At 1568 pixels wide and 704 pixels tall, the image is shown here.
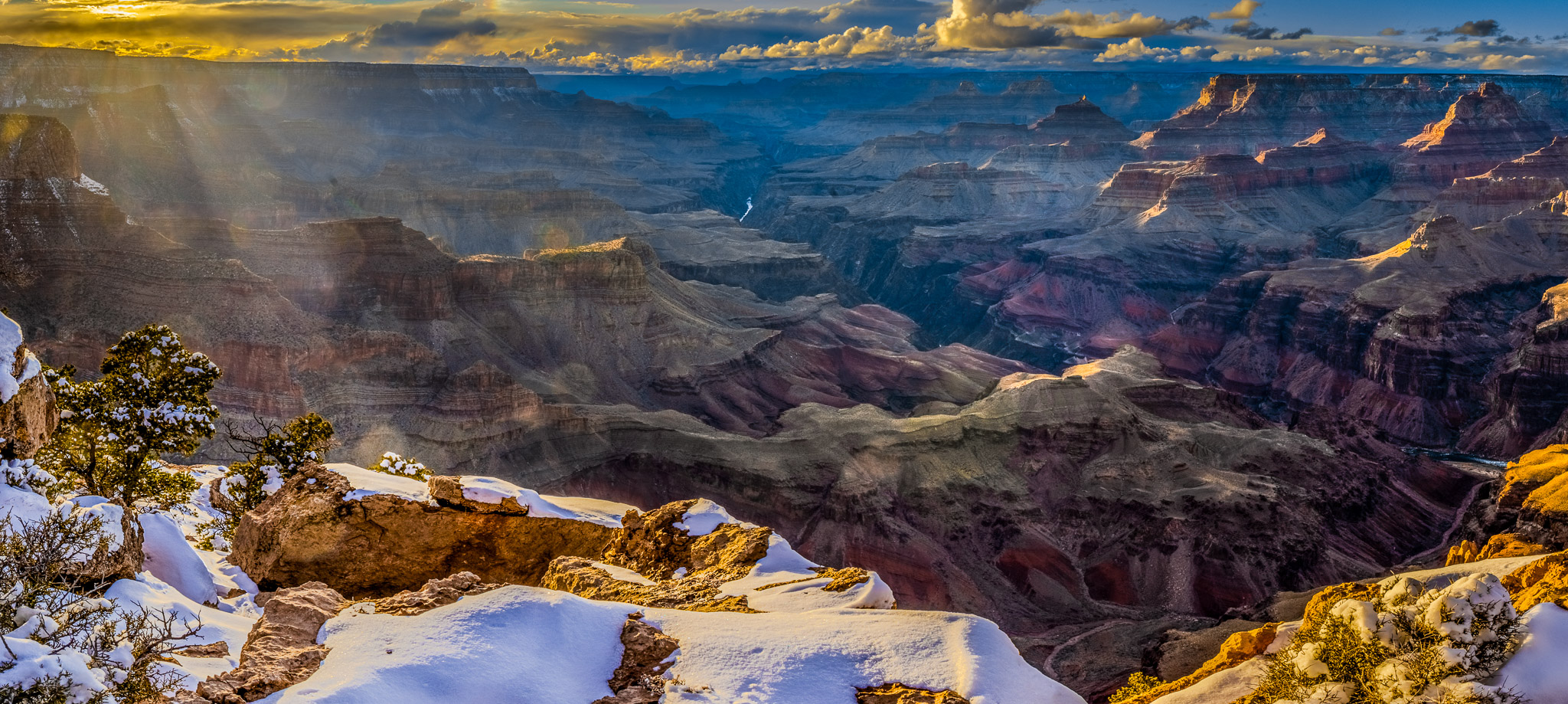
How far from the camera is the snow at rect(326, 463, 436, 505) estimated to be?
26750 mm

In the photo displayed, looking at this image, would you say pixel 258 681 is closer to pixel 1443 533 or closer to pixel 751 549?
pixel 751 549

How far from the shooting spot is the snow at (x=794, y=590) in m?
21.0

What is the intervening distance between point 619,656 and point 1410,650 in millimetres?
11974

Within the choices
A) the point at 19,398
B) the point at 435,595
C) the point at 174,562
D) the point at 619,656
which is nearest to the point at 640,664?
the point at 619,656

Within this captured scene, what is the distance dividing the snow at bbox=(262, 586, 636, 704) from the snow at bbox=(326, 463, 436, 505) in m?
A: 8.65

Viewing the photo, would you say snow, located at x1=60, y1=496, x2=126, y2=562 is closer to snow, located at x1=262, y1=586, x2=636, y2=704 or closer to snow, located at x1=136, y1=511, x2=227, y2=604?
snow, located at x1=136, y1=511, x2=227, y2=604

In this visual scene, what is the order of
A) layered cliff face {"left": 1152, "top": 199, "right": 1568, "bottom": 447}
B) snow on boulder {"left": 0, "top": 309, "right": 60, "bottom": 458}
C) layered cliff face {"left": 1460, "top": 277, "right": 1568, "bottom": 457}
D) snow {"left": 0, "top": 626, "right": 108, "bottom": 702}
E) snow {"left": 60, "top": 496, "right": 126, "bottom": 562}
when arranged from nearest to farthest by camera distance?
snow {"left": 0, "top": 626, "right": 108, "bottom": 702} < snow on boulder {"left": 0, "top": 309, "right": 60, "bottom": 458} < snow {"left": 60, "top": 496, "right": 126, "bottom": 562} < layered cliff face {"left": 1460, "top": 277, "right": 1568, "bottom": 457} < layered cliff face {"left": 1152, "top": 199, "right": 1568, "bottom": 447}

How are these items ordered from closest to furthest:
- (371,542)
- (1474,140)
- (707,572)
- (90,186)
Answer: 1. (707,572)
2. (371,542)
3. (90,186)
4. (1474,140)

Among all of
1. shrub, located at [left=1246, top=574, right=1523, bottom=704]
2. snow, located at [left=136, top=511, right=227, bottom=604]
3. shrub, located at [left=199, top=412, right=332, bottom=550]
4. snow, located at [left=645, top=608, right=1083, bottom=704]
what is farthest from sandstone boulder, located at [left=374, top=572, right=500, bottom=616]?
shrub, located at [left=1246, top=574, right=1523, bottom=704]

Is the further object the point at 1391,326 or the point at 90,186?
the point at 1391,326

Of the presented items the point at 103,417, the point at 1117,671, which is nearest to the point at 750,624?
the point at 103,417

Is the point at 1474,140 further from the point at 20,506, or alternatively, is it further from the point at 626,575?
the point at 20,506

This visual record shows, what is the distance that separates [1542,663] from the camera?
1551 centimetres

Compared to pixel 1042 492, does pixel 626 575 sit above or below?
above
